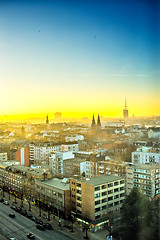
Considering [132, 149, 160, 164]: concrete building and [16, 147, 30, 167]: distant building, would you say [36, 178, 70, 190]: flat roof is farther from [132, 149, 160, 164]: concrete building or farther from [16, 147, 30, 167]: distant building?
[16, 147, 30, 167]: distant building

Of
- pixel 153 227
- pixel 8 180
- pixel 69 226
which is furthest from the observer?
pixel 8 180

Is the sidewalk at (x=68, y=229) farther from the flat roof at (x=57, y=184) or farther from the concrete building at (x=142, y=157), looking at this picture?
the concrete building at (x=142, y=157)

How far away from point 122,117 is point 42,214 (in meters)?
3.02

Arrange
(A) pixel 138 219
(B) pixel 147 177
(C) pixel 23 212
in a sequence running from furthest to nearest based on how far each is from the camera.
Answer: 1. (B) pixel 147 177
2. (C) pixel 23 212
3. (A) pixel 138 219

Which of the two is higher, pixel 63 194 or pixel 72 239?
pixel 63 194

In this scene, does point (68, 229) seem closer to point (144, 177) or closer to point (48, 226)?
point (48, 226)

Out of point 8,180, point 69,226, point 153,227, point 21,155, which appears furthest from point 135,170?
point 21,155

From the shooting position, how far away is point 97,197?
4.59 metres

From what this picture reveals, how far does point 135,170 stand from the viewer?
5.57m

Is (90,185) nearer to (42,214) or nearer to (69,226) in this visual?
(69,226)

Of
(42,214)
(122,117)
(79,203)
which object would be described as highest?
(122,117)

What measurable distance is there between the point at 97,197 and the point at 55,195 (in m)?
1.09

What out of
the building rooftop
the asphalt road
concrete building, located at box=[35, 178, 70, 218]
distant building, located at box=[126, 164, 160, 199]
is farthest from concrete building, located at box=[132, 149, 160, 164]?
the asphalt road

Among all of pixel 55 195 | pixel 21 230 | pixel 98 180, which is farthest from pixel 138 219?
pixel 55 195
